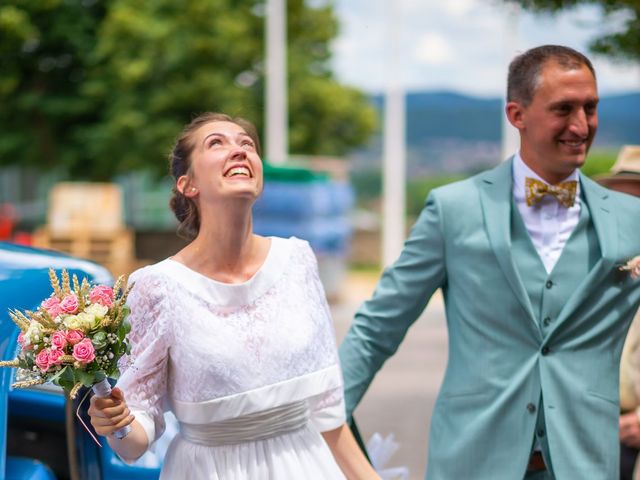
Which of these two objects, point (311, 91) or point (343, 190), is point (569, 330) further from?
point (311, 91)

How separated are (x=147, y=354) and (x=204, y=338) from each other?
0.14 metres

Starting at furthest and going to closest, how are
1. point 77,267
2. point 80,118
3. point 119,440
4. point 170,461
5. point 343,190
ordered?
point 80,118, point 343,190, point 77,267, point 170,461, point 119,440

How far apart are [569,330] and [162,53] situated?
1687cm

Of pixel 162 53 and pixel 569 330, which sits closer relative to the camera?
pixel 569 330

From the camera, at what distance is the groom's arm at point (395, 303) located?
122 inches

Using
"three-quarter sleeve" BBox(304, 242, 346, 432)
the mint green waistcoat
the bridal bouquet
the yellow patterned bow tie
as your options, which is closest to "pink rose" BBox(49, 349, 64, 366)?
the bridal bouquet

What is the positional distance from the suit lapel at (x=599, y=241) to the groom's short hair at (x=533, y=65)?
11.8 inches

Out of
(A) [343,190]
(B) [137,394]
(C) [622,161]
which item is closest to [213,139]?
(B) [137,394]

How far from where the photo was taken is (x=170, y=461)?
272cm

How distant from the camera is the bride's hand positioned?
2.40m

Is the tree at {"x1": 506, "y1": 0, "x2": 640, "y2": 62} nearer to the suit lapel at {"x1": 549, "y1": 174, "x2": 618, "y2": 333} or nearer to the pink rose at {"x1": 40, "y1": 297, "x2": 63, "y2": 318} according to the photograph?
the suit lapel at {"x1": 549, "y1": 174, "x2": 618, "y2": 333}

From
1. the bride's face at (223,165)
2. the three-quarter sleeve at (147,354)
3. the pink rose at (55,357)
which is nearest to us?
the pink rose at (55,357)

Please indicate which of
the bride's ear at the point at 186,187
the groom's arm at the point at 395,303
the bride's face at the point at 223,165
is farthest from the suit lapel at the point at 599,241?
the bride's ear at the point at 186,187

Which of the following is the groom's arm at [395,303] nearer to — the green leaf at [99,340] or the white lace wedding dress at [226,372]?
the white lace wedding dress at [226,372]
